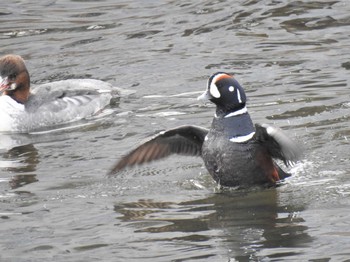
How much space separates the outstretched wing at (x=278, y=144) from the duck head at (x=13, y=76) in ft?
15.4

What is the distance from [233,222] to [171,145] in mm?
1658

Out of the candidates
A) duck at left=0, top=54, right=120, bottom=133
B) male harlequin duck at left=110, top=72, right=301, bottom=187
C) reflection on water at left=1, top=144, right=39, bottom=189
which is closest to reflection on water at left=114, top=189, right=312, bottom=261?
male harlequin duck at left=110, top=72, right=301, bottom=187

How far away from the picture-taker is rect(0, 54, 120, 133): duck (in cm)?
1335

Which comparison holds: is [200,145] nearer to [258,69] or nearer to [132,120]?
[132,120]

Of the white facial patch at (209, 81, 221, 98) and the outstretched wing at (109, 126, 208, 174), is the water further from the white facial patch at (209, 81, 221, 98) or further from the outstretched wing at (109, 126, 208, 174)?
the white facial patch at (209, 81, 221, 98)

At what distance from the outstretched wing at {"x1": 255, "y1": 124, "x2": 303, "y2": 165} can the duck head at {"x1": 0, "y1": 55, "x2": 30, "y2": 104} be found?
4.70 metres

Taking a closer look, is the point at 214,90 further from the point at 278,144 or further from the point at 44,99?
the point at 44,99

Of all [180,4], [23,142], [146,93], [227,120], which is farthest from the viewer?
[180,4]

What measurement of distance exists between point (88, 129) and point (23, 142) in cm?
76

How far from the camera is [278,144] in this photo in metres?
9.38

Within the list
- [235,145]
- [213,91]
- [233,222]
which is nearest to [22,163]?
[213,91]

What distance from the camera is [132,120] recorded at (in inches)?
501

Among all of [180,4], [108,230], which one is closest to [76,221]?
[108,230]

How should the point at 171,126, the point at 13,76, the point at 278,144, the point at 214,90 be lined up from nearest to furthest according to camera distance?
the point at 278,144
the point at 214,90
the point at 171,126
the point at 13,76
